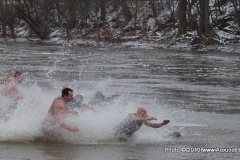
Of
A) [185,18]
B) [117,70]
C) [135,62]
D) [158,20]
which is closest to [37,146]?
[117,70]

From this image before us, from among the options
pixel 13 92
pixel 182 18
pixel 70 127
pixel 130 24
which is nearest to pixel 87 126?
pixel 70 127

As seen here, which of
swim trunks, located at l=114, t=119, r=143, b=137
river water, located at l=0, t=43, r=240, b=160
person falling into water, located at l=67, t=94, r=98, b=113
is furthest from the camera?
swim trunks, located at l=114, t=119, r=143, b=137

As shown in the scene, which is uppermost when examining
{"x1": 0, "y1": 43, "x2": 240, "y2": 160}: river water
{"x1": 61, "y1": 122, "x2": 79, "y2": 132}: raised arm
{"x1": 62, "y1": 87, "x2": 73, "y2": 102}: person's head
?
{"x1": 62, "y1": 87, "x2": 73, "y2": 102}: person's head

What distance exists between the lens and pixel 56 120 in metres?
10.2

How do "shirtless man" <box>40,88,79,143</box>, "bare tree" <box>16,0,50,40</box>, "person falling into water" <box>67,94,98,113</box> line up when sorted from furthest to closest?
"bare tree" <box>16,0,50,40</box> < "person falling into water" <box>67,94,98,113</box> < "shirtless man" <box>40,88,79,143</box>

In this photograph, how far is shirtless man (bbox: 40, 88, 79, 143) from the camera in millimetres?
10211

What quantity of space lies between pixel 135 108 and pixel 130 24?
40010 millimetres

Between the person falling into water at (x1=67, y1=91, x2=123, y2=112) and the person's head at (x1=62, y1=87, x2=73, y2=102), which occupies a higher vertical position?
the person's head at (x1=62, y1=87, x2=73, y2=102)

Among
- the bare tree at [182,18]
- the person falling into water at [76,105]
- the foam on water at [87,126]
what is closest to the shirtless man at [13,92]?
the foam on water at [87,126]

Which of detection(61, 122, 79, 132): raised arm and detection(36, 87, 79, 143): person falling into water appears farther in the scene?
detection(36, 87, 79, 143): person falling into water

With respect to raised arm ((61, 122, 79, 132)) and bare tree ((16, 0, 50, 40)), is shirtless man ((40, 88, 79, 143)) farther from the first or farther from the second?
bare tree ((16, 0, 50, 40))

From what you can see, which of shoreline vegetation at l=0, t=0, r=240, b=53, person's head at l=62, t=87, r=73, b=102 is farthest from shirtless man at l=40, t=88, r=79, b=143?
shoreline vegetation at l=0, t=0, r=240, b=53

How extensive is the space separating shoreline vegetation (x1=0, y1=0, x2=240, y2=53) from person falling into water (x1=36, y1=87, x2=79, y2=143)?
28.1 metres

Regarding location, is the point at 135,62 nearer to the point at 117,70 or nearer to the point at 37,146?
the point at 117,70
